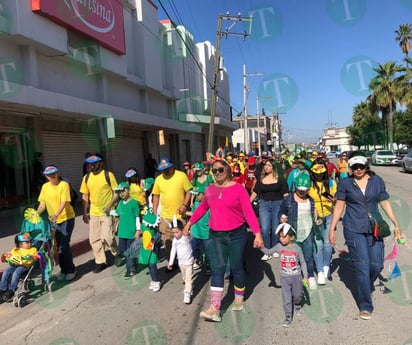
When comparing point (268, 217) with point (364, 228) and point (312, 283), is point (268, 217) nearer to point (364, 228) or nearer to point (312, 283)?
point (312, 283)

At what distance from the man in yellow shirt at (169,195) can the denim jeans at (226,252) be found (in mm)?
1169

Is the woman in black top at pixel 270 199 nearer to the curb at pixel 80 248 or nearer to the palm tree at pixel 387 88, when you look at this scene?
the curb at pixel 80 248

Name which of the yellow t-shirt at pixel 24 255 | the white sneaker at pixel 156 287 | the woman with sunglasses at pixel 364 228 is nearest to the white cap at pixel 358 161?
the woman with sunglasses at pixel 364 228

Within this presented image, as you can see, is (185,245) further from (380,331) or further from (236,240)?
(380,331)

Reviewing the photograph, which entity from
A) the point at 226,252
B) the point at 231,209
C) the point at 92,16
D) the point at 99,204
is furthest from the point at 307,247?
the point at 92,16

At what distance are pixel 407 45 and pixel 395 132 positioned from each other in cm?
1072

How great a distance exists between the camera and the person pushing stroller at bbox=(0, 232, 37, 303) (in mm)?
4645

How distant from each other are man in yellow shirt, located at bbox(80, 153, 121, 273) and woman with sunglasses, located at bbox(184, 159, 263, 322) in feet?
7.60

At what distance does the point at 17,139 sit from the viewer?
11.2m

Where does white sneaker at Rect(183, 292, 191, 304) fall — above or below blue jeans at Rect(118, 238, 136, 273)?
below

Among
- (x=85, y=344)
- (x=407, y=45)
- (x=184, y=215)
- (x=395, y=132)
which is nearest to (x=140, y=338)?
(x=85, y=344)

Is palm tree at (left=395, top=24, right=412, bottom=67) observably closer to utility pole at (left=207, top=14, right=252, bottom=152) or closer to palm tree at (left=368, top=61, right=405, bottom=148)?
palm tree at (left=368, top=61, right=405, bottom=148)

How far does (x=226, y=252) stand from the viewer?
13.2 ft

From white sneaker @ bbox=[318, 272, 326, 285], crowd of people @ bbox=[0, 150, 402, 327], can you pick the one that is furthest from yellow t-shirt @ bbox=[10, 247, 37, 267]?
white sneaker @ bbox=[318, 272, 326, 285]
